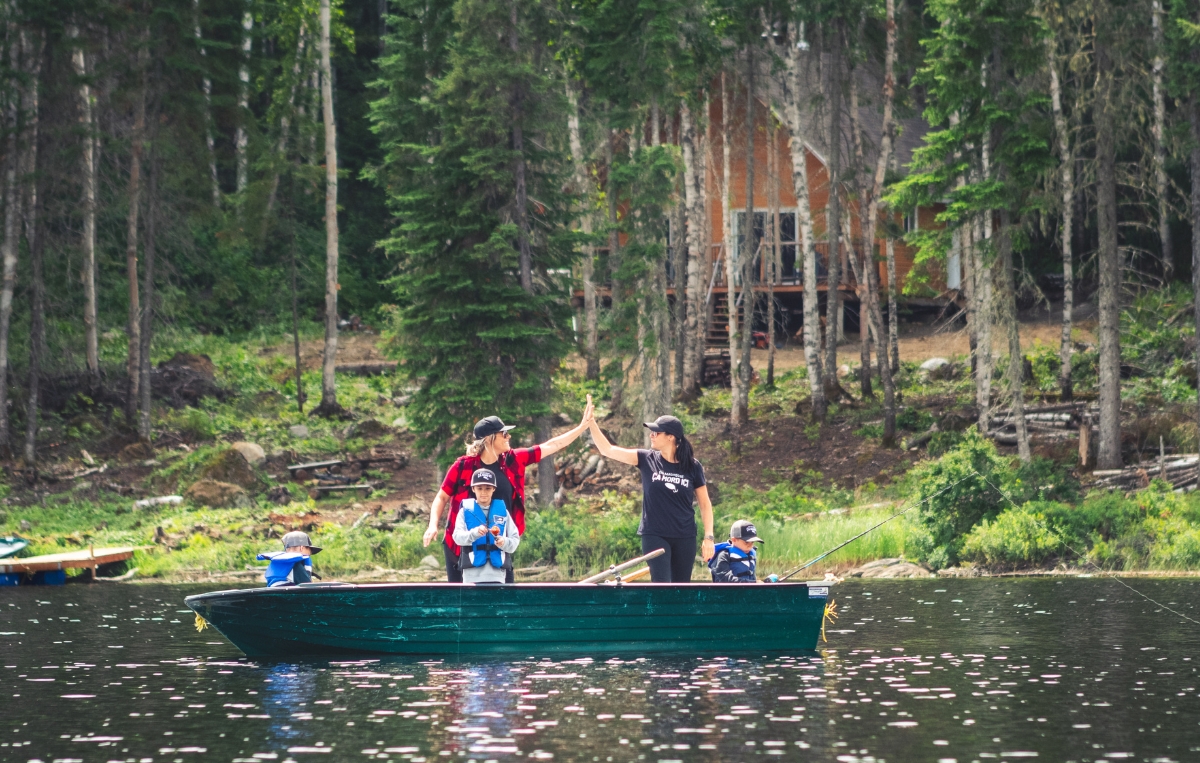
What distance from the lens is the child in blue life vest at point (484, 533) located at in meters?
12.1

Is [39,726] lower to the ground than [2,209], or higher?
lower

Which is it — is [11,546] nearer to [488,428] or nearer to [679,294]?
[488,428]

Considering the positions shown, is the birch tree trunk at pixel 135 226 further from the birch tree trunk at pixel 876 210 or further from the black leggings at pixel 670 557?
the black leggings at pixel 670 557

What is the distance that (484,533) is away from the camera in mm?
12336

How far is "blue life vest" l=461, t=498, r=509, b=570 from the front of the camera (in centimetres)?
1223

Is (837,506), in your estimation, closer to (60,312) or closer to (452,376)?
(452,376)

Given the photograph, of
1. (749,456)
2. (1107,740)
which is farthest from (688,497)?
(749,456)

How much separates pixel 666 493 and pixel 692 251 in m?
18.9

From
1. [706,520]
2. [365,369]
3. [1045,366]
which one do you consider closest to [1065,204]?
[1045,366]

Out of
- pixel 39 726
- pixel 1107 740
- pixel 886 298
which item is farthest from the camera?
pixel 886 298

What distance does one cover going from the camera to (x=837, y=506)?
25.8 m

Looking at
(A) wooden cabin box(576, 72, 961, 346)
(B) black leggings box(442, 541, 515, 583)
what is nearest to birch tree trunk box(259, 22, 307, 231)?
(A) wooden cabin box(576, 72, 961, 346)

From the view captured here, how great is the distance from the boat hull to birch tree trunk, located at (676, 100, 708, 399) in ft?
51.2

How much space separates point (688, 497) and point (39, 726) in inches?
220
